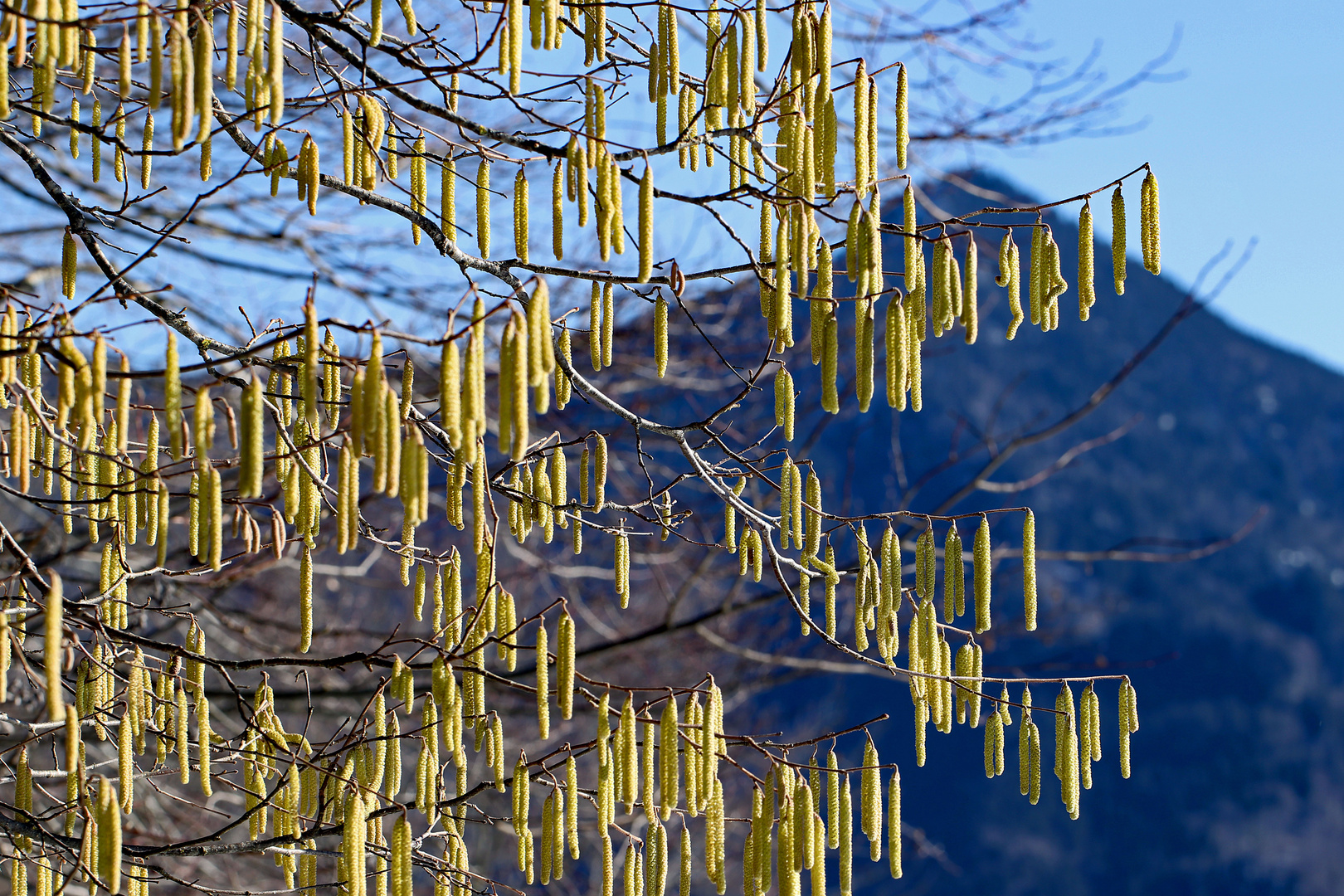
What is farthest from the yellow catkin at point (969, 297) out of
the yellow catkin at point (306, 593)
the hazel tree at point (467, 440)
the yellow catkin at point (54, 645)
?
the yellow catkin at point (54, 645)

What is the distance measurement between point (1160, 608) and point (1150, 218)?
43.4 metres

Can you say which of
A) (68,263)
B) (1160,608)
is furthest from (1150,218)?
(1160,608)

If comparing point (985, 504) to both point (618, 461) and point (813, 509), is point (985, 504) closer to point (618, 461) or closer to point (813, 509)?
point (618, 461)

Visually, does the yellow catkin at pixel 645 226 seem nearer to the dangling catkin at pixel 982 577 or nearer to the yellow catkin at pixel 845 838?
the dangling catkin at pixel 982 577

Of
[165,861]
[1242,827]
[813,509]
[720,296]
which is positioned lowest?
[1242,827]

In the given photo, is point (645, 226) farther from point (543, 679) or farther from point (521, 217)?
point (543, 679)

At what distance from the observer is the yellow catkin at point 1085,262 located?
2.64 meters

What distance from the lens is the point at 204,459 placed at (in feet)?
6.97

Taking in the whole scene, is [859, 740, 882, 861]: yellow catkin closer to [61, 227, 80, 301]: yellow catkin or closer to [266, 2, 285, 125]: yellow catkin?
[266, 2, 285, 125]: yellow catkin

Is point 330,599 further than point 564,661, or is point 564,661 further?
point 330,599

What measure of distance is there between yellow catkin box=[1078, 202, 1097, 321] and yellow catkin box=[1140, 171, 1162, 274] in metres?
0.11

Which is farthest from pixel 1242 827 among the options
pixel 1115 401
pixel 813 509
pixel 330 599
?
pixel 813 509

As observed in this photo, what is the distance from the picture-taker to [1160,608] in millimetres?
42375

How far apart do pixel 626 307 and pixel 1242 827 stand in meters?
31.5
